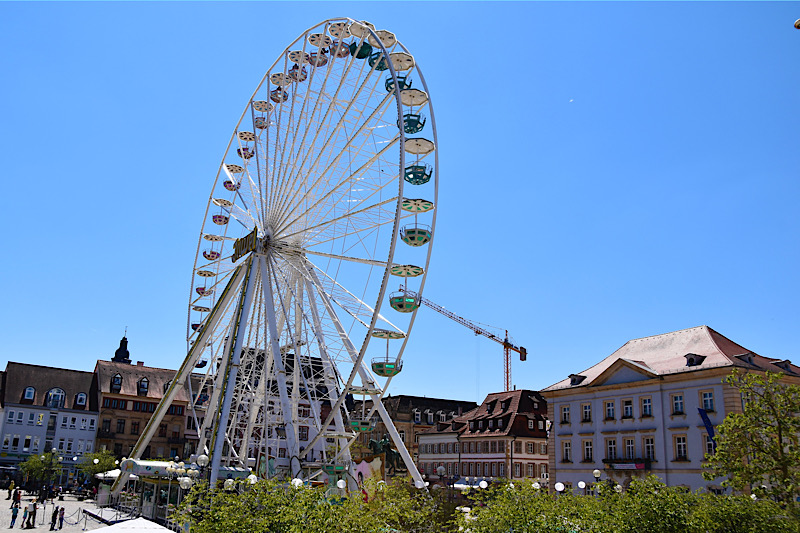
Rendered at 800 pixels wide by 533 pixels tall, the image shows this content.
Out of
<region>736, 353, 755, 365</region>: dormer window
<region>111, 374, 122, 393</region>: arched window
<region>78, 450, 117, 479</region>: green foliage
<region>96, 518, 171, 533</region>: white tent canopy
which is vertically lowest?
<region>96, 518, 171, 533</region>: white tent canopy

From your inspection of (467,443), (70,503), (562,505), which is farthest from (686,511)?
(467,443)

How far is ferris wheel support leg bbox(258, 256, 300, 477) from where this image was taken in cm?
3600

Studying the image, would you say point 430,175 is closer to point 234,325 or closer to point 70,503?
point 234,325

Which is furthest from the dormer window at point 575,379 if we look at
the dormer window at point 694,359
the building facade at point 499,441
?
the building facade at point 499,441

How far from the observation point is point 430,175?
36.0m

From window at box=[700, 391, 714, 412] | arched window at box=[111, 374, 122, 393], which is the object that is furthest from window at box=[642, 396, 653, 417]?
arched window at box=[111, 374, 122, 393]

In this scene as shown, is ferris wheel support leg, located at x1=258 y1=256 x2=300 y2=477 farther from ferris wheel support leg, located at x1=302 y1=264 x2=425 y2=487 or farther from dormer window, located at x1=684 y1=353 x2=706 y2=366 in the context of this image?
dormer window, located at x1=684 y1=353 x2=706 y2=366

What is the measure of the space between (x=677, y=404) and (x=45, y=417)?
6460 centimetres

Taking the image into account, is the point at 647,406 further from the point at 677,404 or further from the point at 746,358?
the point at 746,358

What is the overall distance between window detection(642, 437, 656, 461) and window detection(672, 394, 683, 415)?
2763 mm

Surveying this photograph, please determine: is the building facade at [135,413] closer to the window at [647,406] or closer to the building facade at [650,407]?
the building facade at [650,407]

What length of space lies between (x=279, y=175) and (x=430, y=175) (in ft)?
30.8

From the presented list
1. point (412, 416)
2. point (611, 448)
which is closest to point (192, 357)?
point (611, 448)

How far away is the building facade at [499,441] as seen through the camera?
74875 mm
